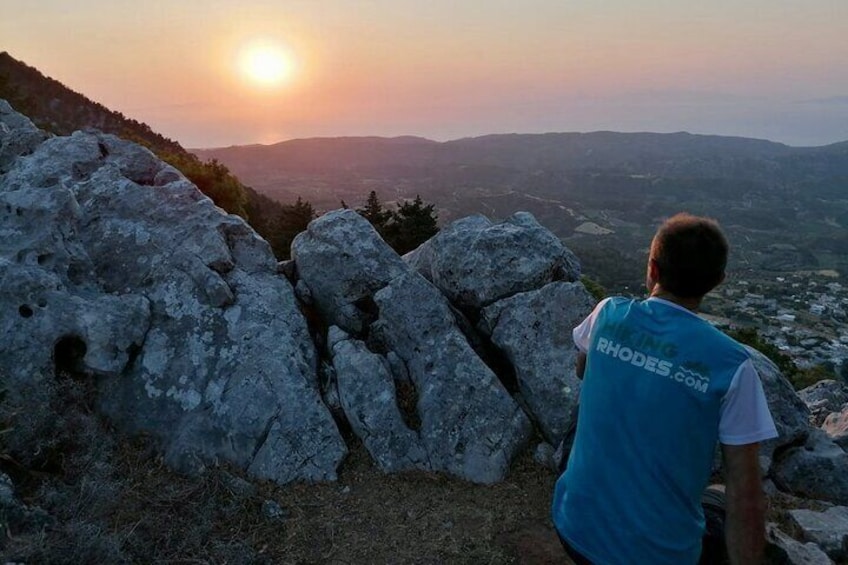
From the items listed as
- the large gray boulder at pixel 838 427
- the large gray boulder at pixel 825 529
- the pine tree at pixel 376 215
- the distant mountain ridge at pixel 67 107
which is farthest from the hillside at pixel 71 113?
the large gray boulder at pixel 825 529

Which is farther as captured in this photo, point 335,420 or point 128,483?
point 335,420

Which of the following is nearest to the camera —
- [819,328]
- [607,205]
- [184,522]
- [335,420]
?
[184,522]

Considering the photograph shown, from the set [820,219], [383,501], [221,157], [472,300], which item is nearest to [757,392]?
[383,501]

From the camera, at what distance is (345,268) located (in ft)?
41.9

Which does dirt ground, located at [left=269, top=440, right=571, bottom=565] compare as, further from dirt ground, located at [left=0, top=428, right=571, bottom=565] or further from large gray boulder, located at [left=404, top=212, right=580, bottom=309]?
large gray boulder, located at [left=404, top=212, right=580, bottom=309]

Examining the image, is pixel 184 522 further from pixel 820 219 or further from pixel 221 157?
pixel 820 219

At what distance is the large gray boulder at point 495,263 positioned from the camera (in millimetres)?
12203

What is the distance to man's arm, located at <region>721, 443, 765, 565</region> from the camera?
3.45m

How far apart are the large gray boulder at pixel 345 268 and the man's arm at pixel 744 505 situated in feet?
30.8

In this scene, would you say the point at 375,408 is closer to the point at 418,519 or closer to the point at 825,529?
the point at 418,519

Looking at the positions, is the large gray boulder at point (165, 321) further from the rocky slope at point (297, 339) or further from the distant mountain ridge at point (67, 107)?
the distant mountain ridge at point (67, 107)

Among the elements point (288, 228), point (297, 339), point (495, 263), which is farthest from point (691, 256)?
point (288, 228)

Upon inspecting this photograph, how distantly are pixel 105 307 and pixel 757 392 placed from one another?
35.9ft

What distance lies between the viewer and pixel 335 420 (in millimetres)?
10742
